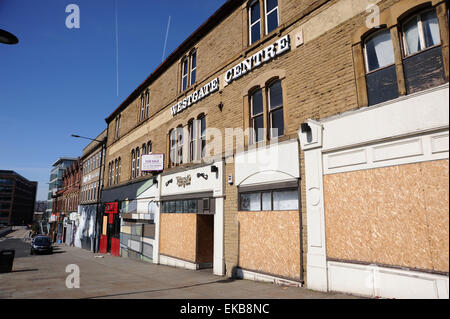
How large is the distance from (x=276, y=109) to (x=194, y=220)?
649cm

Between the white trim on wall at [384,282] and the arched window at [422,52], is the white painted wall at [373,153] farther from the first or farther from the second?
the arched window at [422,52]

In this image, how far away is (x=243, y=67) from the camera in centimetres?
1185

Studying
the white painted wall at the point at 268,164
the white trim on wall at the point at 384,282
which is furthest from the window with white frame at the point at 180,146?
the white trim on wall at the point at 384,282

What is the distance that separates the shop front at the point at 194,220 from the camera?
12.2 meters

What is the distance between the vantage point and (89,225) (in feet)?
104

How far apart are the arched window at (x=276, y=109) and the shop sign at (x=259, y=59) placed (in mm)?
1032

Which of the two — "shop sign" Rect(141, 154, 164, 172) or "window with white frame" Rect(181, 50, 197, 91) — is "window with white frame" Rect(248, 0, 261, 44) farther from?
"shop sign" Rect(141, 154, 164, 172)

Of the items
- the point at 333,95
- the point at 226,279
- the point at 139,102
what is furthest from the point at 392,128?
the point at 139,102

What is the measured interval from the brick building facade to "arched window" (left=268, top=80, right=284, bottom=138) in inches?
2.1

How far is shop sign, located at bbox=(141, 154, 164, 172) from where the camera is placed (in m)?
17.3

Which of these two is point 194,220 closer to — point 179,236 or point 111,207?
point 179,236

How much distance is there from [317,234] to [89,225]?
2993 cm
